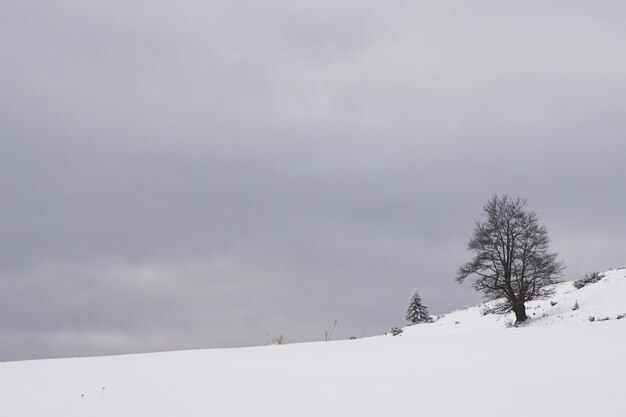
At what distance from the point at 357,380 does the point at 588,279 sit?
111 feet

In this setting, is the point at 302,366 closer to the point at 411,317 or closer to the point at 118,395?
the point at 118,395

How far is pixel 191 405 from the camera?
7438 millimetres

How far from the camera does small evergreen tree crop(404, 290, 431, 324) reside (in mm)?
51656

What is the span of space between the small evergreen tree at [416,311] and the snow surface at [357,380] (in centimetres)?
3904

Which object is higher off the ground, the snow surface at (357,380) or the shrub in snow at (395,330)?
the shrub in snow at (395,330)

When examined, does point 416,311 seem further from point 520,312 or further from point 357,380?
point 357,380

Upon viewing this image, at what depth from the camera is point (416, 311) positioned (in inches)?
2056

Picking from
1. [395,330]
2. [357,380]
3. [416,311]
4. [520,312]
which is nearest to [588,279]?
[520,312]

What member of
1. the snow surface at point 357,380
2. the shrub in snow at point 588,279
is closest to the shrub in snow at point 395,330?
the shrub in snow at point 588,279

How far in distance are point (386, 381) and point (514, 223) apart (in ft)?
87.4

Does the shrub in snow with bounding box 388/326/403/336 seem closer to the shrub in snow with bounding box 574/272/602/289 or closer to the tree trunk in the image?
the tree trunk

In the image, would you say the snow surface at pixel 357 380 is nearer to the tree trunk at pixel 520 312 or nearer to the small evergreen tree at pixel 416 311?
the tree trunk at pixel 520 312

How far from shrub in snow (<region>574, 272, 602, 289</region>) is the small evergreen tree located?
56.3 feet

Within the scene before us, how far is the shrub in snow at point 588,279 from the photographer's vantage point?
3619 centimetres
